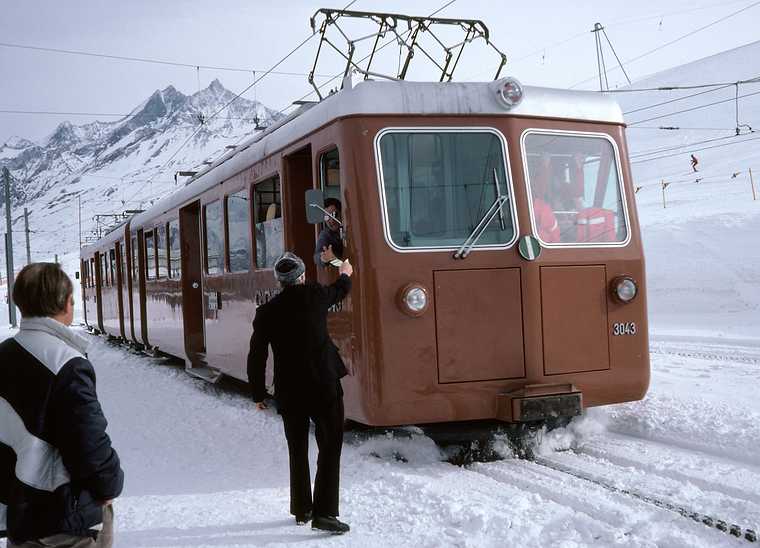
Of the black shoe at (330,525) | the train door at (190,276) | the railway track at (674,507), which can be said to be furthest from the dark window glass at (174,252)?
the black shoe at (330,525)

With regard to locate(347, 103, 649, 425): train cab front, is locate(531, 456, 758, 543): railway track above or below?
below

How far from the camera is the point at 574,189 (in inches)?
258

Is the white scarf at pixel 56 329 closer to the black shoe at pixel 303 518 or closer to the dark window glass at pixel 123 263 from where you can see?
the black shoe at pixel 303 518

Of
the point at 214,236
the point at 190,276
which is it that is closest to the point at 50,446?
the point at 214,236

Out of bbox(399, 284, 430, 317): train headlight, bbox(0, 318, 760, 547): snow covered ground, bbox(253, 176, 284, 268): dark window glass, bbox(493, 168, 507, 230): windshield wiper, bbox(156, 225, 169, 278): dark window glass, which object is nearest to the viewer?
bbox(0, 318, 760, 547): snow covered ground

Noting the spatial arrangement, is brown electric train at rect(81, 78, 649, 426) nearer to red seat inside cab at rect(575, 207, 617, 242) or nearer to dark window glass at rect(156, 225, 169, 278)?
red seat inside cab at rect(575, 207, 617, 242)

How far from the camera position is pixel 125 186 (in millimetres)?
196250

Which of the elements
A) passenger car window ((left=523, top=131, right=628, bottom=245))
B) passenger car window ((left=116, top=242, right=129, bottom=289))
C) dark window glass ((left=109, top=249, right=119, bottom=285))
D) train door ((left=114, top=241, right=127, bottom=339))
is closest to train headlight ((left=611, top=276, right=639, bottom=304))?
passenger car window ((left=523, top=131, right=628, bottom=245))

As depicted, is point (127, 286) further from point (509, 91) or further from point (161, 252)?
point (509, 91)

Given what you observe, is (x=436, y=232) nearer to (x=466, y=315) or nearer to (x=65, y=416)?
(x=466, y=315)

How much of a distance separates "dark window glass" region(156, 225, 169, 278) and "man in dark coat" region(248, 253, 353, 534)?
323 inches

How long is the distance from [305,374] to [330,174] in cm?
223

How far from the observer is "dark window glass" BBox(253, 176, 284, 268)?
7504 millimetres

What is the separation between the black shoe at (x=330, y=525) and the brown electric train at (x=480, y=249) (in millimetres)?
1308
